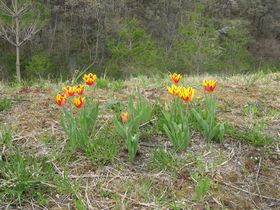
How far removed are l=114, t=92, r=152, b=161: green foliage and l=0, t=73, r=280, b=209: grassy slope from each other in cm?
7

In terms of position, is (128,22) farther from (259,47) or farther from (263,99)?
(263,99)

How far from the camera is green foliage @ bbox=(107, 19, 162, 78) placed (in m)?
18.8

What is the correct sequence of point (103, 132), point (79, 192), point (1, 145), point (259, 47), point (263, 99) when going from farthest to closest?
point (259, 47), point (263, 99), point (103, 132), point (1, 145), point (79, 192)

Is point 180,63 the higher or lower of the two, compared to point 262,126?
lower

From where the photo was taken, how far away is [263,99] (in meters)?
3.57

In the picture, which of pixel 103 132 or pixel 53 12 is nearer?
pixel 103 132

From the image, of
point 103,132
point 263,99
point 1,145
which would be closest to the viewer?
point 1,145

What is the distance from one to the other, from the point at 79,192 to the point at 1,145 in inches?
23.7

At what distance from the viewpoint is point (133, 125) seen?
2.58 metres

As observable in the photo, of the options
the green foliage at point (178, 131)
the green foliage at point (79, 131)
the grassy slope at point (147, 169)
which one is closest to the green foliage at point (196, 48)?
the grassy slope at point (147, 169)

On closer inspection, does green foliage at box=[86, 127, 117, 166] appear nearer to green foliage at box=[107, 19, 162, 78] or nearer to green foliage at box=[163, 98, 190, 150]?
green foliage at box=[163, 98, 190, 150]

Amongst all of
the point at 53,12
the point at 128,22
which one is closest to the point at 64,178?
the point at 128,22

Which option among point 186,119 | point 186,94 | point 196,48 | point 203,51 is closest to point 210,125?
point 186,119

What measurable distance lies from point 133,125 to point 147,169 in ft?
0.93
